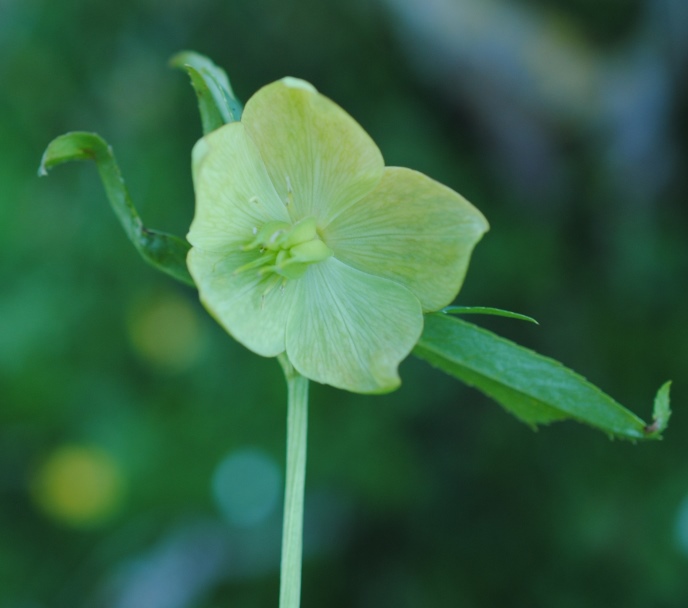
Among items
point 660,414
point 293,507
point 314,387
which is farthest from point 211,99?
point 314,387

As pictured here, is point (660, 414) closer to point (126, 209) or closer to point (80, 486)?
point (126, 209)

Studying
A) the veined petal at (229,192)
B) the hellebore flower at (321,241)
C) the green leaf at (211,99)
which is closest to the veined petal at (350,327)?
the hellebore flower at (321,241)

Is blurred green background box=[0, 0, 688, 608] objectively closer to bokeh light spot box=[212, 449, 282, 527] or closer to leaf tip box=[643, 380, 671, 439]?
bokeh light spot box=[212, 449, 282, 527]

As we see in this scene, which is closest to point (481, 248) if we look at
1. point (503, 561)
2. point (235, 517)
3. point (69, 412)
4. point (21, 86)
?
point (503, 561)

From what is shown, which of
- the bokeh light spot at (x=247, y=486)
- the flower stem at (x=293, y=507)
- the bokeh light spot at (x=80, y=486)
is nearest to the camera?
the flower stem at (x=293, y=507)

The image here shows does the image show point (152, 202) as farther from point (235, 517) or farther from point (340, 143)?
point (340, 143)

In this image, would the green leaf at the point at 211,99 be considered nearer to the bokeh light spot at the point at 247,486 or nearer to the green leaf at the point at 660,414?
the green leaf at the point at 660,414

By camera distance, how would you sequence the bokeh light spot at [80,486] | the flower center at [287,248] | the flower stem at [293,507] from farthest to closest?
1. the bokeh light spot at [80,486]
2. the flower center at [287,248]
3. the flower stem at [293,507]

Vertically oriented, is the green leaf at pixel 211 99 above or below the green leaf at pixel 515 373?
above
